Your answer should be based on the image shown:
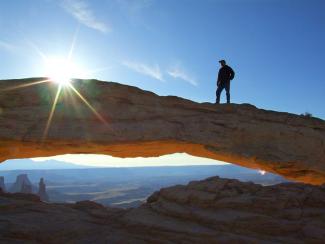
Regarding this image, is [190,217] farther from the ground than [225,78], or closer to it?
closer to it

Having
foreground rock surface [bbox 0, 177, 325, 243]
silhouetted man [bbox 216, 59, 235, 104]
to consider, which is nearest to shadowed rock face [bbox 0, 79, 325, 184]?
silhouetted man [bbox 216, 59, 235, 104]

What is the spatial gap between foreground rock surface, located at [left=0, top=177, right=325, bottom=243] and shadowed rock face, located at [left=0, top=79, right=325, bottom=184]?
2.47 meters

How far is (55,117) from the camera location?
1959 cm

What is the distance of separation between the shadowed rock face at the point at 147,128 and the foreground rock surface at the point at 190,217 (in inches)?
97.2

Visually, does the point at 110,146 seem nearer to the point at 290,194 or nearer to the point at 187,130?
Result: the point at 187,130

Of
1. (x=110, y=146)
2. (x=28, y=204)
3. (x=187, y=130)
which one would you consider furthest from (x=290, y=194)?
(x=28, y=204)

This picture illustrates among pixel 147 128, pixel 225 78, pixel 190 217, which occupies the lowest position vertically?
pixel 190 217

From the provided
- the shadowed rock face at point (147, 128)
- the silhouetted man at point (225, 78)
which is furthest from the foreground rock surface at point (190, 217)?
the silhouetted man at point (225, 78)

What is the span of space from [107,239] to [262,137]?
10680mm

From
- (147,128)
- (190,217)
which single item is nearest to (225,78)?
(147,128)

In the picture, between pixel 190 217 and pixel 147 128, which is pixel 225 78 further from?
pixel 190 217

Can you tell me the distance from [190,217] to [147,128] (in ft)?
18.4

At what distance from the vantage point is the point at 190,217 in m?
16.6

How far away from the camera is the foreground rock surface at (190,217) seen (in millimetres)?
15023
